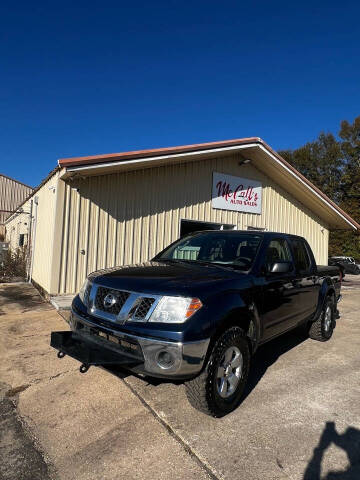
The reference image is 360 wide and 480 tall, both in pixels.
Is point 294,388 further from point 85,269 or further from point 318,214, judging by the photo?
point 318,214

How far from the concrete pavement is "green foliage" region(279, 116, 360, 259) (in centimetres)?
3620

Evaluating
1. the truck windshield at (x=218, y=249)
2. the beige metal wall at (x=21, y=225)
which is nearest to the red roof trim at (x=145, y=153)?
the truck windshield at (x=218, y=249)

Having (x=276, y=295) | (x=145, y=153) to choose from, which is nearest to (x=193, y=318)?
(x=276, y=295)

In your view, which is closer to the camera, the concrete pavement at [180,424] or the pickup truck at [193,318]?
the concrete pavement at [180,424]

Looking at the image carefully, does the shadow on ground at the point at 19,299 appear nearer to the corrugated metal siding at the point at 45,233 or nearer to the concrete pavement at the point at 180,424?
the corrugated metal siding at the point at 45,233

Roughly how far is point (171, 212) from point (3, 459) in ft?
26.0

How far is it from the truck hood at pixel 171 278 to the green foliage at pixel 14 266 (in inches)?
369

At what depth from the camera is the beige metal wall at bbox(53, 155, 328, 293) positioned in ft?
26.2

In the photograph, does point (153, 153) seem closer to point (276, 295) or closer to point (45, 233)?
point (45, 233)

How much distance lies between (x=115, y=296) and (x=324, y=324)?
406cm

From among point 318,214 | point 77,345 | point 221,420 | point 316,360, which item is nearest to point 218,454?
point 221,420

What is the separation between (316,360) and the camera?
4668 mm

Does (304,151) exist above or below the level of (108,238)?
above

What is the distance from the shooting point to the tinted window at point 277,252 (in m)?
3.93
